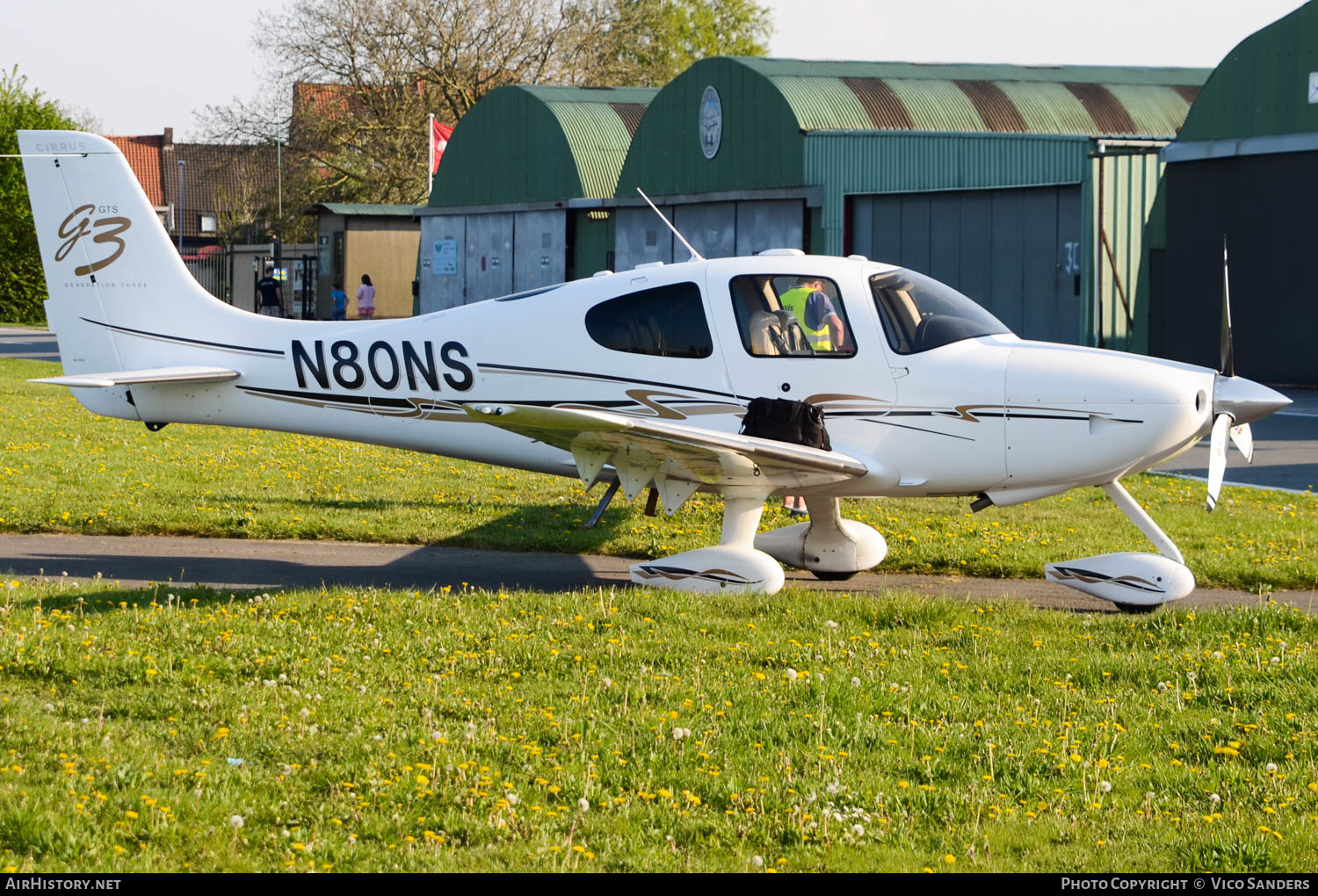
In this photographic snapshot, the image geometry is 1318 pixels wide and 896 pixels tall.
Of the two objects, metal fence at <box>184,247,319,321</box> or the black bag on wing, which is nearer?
the black bag on wing

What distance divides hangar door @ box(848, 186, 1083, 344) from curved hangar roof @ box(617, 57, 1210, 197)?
6.71ft

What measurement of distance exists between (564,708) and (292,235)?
6588 centimetres

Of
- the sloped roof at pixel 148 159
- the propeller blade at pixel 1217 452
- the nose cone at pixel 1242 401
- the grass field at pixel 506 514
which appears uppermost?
the sloped roof at pixel 148 159

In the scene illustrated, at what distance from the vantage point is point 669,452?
8.62m

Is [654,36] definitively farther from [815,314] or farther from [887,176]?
[815,314]

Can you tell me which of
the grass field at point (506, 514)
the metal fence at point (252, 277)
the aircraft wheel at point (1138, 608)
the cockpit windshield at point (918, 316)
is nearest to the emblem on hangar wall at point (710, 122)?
the grass field at point (506, 514)

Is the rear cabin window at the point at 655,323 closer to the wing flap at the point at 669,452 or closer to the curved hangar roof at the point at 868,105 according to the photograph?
the wing flap at the point at 669,452

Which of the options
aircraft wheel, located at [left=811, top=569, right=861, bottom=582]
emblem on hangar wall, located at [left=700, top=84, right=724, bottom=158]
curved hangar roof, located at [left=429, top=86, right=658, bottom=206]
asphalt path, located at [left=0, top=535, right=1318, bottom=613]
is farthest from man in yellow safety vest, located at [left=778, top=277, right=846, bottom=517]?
curved hangar roof, located at [left=429, top=86, right=658, bottom=206]

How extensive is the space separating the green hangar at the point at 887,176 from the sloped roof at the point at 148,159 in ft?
186

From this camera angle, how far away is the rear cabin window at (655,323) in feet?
30.7

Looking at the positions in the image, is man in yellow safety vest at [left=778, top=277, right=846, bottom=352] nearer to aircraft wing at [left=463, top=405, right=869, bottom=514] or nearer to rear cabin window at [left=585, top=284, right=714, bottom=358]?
rear cabin window at [left=585, top=284, right=714, bottom=358]

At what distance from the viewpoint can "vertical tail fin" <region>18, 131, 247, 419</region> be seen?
10.6 metres

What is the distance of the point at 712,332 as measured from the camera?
30.6 ft

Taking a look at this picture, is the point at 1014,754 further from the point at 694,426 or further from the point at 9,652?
the point at 9,652
